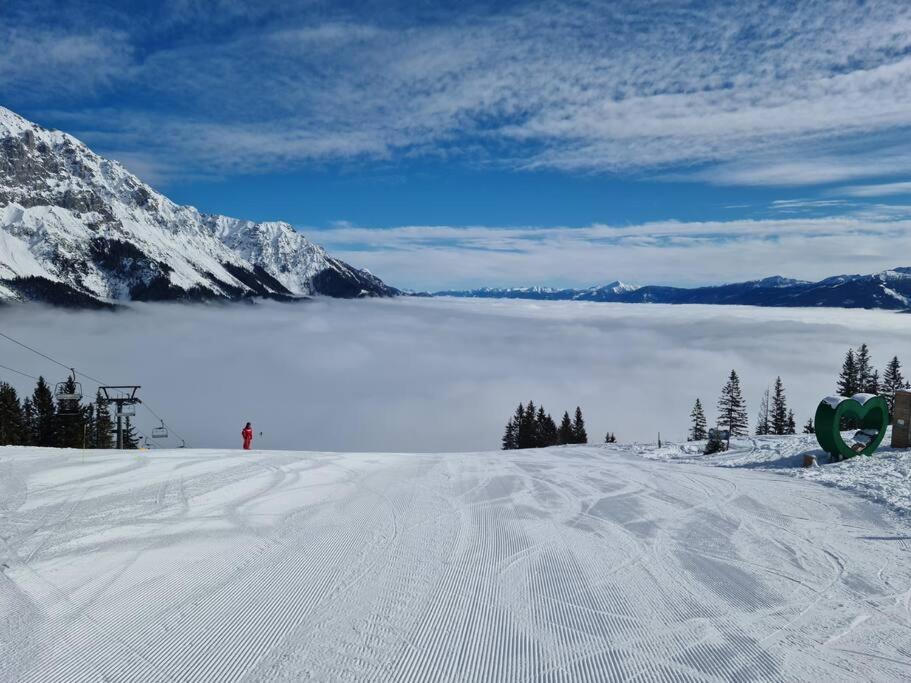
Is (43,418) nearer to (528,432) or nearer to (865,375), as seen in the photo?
(528,432)

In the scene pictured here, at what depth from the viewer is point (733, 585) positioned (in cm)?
767

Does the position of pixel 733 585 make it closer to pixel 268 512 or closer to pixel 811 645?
pixel 811 645

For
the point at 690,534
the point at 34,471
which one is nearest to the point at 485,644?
the point at 690,534

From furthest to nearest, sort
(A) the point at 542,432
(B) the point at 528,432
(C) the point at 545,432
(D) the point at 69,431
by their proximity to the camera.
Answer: (C) the point at 545,432
(A) the point at 542,432
(B) the point at 528,432
(D) the point at 69,431

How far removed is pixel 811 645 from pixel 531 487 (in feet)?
28.0

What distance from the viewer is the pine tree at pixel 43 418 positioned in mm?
49156

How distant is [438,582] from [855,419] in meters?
18.5

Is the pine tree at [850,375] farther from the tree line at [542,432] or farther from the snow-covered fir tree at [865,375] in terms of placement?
the tree line at [542,432]

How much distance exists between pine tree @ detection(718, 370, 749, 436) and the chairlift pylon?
216ft

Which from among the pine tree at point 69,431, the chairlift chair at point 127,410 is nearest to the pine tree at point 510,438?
the pine tree at point 69,431

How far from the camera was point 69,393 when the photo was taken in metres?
35.2

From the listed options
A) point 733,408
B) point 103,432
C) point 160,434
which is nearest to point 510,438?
point 733,408

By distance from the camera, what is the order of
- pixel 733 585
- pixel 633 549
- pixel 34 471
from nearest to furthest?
pixel 733 585, pixel 633 549, pixel 34 471

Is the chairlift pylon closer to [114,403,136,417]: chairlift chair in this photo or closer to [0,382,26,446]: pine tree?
[114,403,136,417]: chairlift chair
